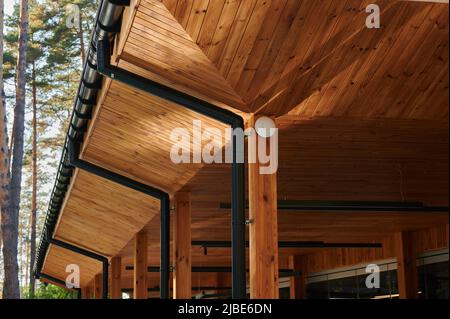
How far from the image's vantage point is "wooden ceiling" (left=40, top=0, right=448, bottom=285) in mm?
6664

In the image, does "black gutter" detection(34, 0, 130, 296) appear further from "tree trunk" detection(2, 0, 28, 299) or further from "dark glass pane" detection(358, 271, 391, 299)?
"dark glass pane" detection(358, 271, 391, 299)

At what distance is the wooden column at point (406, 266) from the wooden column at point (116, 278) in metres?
6.05

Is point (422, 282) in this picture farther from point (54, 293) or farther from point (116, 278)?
point (54, 293)

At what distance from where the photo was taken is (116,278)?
19.4m

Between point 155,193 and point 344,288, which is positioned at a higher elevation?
point 155,193

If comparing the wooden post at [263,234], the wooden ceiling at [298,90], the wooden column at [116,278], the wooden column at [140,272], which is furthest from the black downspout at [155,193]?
the wooden column at [116,278]

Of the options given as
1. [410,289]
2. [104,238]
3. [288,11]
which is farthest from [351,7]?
[104,238]

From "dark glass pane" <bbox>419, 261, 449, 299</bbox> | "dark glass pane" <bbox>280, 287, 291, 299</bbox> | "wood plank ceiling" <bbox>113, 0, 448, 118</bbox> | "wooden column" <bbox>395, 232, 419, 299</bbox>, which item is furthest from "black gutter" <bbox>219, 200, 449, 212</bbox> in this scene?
"dark glass pane" <bbox>280, 287, 291, 299</bbox>

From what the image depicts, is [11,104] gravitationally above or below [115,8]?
above

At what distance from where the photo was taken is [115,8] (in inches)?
284

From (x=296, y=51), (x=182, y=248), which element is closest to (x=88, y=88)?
(x=296, y=51)

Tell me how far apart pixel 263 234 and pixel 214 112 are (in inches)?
48.8

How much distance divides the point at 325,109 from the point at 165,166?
12.1 feet

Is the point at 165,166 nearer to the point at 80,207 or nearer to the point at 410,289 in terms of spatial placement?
the point at 80,207
